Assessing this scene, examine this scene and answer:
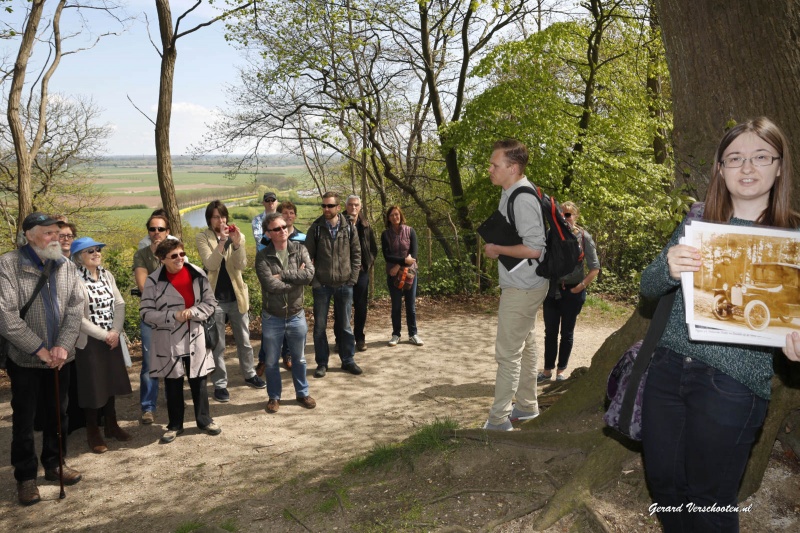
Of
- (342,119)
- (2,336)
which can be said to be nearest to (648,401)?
(2,336)

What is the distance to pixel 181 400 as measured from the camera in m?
5.63

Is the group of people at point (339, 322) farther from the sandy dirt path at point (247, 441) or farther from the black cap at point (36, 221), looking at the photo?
the sandy dirt path at point (247, 441)

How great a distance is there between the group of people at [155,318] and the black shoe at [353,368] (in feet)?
0.04

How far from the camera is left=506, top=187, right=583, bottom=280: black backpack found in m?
4.36

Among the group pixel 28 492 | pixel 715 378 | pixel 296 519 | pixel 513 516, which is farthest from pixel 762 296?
pixel 28 492

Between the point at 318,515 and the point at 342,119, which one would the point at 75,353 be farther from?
the point at 342,119

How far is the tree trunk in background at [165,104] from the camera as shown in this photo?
996 centimetres

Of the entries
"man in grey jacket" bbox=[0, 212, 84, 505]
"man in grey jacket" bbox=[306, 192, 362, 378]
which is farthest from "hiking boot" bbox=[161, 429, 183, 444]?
"man in grey jacket" bbox=[306, 192, 362, 378]

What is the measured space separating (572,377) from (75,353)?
15.1 ft

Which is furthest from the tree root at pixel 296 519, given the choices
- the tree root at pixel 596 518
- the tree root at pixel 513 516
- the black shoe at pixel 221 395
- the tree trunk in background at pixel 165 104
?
the tree trunk in background at pixel 165 104

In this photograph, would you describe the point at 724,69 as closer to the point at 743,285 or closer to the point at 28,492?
the point at 743,285

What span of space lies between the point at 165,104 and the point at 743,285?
31.8ft

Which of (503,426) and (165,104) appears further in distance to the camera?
(165,104)

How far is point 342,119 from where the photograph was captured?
620 inches
